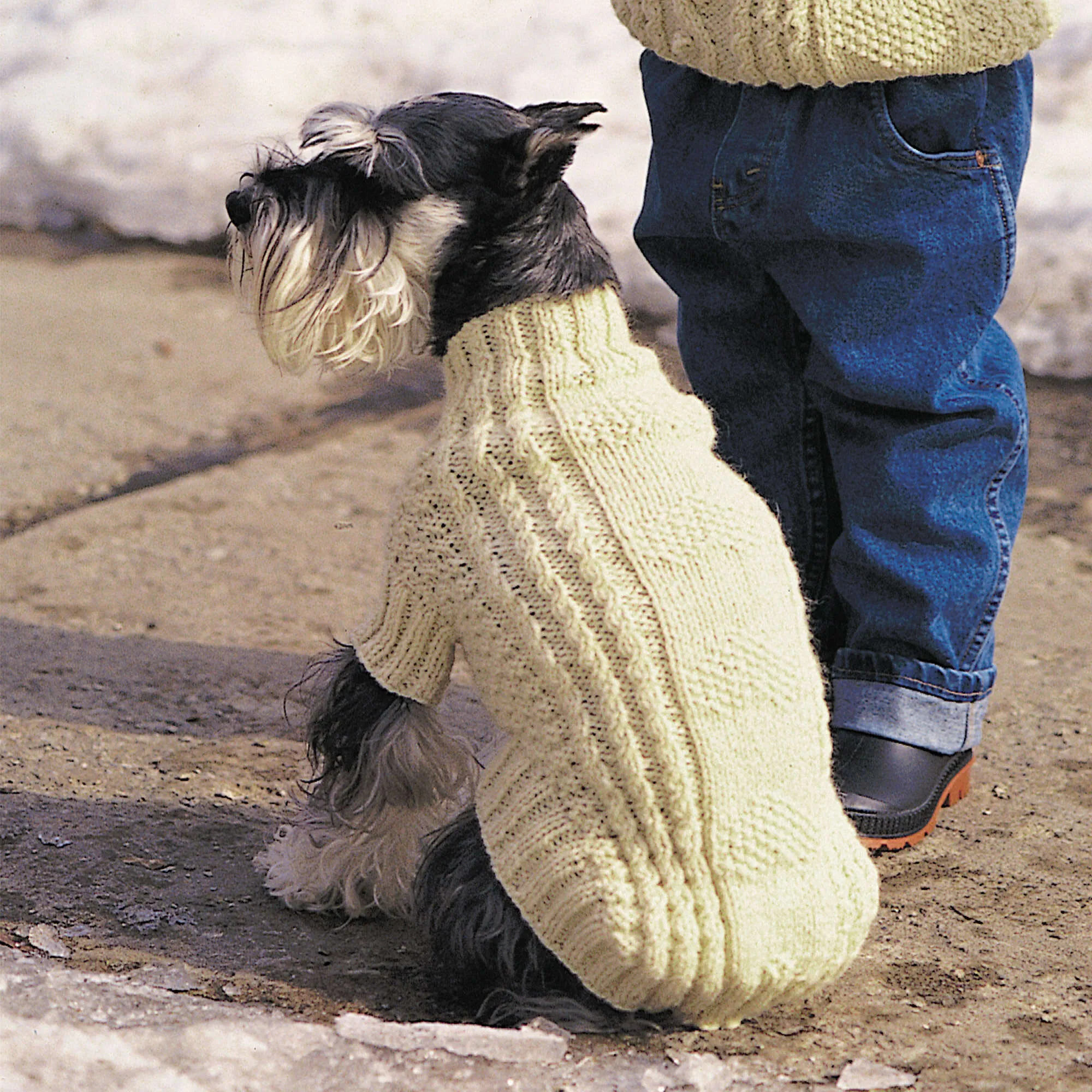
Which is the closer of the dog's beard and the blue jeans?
the dog's beard

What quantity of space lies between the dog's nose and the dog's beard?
16 mm

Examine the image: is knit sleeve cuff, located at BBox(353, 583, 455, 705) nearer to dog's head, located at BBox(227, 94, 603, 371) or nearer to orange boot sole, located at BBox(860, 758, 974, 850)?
dog's head, located at BBox(227, 94, 603, 371)

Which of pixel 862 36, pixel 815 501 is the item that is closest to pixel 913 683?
pixel 815 501

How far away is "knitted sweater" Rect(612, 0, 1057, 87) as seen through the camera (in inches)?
100

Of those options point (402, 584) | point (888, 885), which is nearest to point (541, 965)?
point (402, 584)

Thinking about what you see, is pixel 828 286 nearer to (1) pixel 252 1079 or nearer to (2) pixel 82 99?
(1) pixel 252 1079

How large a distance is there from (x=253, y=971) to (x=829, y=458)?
57.1 inches

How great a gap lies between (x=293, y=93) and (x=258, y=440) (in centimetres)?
366

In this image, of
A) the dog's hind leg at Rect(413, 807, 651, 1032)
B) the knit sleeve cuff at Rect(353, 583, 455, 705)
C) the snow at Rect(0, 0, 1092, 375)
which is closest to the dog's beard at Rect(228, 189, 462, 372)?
the knit sleeve cuff at Rect(353, 583, 455, 705)

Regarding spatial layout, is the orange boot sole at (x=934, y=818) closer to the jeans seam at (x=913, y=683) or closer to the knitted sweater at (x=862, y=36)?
the jeans seam at (x=913, y=683)

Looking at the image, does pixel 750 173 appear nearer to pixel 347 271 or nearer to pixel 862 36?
pixel 862 36

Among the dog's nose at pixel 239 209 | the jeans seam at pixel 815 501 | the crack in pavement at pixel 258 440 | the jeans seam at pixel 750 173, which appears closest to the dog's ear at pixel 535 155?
the dog's nose at pixel 239 209

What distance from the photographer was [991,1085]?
2162mm

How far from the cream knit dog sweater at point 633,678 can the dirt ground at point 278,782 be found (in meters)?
0.22
